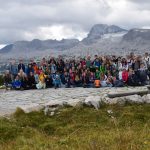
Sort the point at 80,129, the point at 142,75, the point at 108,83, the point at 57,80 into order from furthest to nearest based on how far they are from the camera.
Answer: the point at 57,80
the point at 108,83
the point at 142,75
the point at 80,129

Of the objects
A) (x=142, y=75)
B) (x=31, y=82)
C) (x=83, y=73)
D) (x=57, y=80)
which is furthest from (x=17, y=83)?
(x=142, y=75)

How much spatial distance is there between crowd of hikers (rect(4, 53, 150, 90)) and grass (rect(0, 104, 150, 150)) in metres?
10.3

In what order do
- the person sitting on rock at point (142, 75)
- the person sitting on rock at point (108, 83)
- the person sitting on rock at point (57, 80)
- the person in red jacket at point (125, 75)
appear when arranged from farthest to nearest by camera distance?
the person sitting on rock at point (57, 80) < the person sitting on rock at point (108, 83) < the person sitting on rock at point (142, 75) < the person in red jacket at point (125, 75)

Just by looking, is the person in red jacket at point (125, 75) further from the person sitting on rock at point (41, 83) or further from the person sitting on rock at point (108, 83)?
the person sitting on rock at point (41, 83)

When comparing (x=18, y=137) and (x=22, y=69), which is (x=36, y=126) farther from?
(x=22, y=69)

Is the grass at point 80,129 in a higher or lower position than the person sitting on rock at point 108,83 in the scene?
higher

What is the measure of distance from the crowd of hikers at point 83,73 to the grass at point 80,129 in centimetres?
1031

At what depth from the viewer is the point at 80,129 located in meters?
11.4

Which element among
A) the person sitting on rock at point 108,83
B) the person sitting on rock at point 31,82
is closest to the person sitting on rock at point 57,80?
the person sitting on rock at point 31,82

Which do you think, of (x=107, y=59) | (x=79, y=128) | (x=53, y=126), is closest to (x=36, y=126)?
(x=53, y=126)

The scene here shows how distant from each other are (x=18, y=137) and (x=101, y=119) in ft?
9.25

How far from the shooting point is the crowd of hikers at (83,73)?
2488 cm

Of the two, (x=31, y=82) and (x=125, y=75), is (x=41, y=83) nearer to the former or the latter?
(x=31, y=82)

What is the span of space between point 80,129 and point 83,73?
1420 cm
